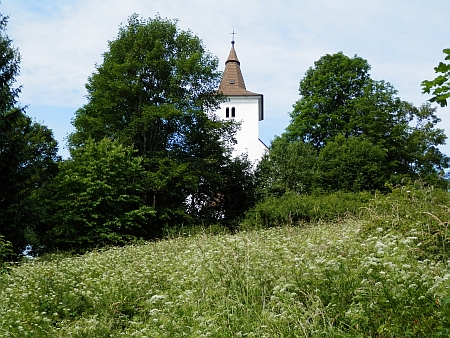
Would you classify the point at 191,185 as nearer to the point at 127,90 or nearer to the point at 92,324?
the point at 127,90

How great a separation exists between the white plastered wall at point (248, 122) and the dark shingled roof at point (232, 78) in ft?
4.07

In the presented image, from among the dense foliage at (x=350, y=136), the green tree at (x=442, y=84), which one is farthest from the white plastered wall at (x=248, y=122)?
the green tree at (x=442, y=84)

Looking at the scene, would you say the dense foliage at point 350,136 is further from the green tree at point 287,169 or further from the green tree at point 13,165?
the green tree at point 13,165

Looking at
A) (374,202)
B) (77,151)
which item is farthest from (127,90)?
(374,202)

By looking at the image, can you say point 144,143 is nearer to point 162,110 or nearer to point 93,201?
point 162,110

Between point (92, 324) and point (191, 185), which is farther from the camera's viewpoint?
point (191, 185)

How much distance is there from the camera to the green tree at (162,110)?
24.8 m

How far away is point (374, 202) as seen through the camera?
31.3 ft

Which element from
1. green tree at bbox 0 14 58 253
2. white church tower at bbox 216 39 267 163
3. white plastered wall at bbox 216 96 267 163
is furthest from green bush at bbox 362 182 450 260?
white plastered wall at bbox 216 96 267 163

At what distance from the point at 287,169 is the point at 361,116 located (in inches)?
237

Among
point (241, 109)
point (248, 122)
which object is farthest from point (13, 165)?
point (241, 109)

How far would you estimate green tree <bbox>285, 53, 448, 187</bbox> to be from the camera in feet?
102

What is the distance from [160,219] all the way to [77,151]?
515 centimetres

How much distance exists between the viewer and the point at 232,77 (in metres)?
49.3
